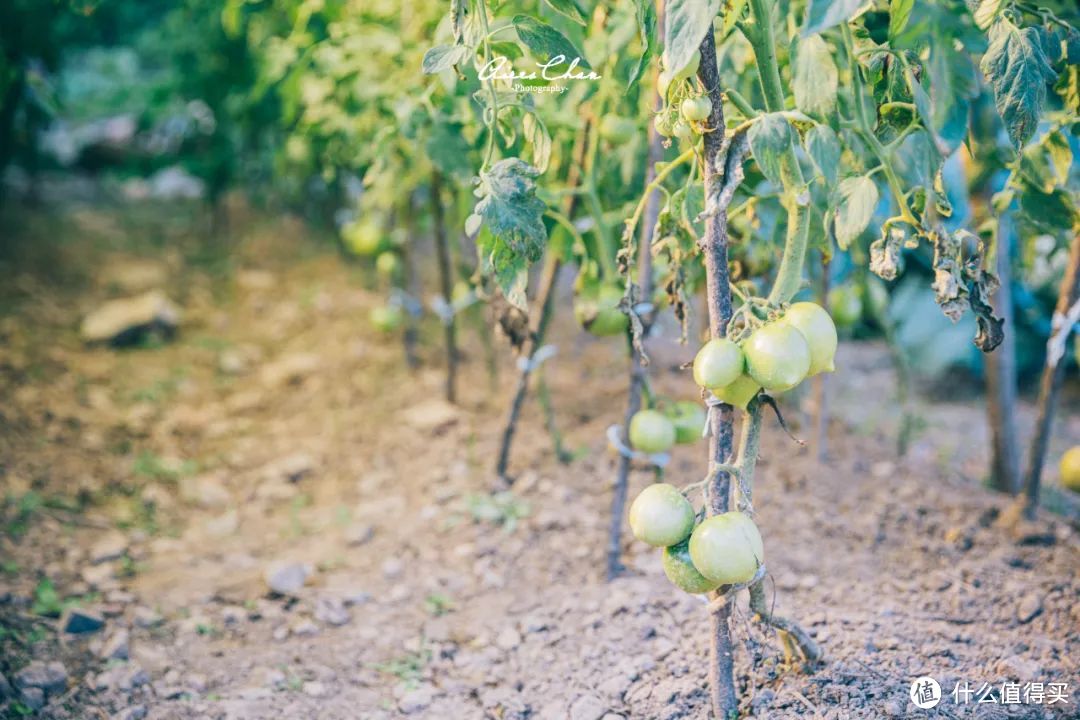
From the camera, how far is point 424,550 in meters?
2.59

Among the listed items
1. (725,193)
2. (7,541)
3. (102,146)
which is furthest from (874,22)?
(102,146)

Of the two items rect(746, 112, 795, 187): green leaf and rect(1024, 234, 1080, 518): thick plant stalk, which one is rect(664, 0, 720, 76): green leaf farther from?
rect(1024, 234, 1080, 518): thick plant stalk

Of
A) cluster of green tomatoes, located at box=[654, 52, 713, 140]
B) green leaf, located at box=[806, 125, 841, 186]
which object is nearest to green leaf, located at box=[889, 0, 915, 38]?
green leaf, located at box=[806, 125, 841, 186]

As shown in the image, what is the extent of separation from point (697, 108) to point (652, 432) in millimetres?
823

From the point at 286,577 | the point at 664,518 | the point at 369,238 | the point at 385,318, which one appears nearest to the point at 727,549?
the point at 664,518

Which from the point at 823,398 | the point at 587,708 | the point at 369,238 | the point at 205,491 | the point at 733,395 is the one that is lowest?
the point at 205,491

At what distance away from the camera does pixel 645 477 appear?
277 cm

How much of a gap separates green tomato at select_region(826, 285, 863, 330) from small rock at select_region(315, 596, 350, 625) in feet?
5.55

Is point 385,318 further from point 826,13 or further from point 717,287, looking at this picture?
point 826,13

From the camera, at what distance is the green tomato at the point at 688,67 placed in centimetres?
128

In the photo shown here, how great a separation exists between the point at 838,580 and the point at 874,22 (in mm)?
1528

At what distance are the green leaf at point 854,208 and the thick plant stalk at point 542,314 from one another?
90cm

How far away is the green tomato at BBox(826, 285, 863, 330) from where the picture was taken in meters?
2.67

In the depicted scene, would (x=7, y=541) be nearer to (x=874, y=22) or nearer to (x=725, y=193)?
(x=725, y=193)
